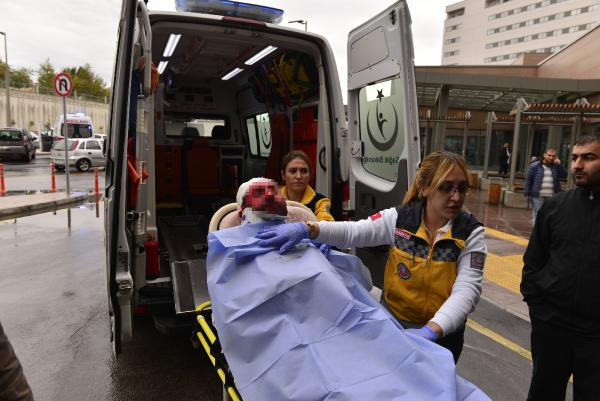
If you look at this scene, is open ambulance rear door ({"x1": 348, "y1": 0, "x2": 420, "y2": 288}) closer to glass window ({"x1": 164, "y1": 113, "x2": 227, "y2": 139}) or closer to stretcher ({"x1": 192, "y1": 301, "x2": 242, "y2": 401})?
stretcher ({"x1": 192, "y1": 301, "x2": 242, "y2": 401})

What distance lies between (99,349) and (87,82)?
222 feet

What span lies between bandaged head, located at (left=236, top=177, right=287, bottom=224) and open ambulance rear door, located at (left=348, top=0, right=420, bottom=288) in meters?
1.49

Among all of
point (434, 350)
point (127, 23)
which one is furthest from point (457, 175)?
point (127, 23)

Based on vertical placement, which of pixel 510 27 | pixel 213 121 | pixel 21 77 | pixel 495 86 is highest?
pixel 510 27

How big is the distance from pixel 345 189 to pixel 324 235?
2243mm

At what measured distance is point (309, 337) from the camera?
151 cm

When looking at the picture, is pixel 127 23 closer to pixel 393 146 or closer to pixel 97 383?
pixel 393 146

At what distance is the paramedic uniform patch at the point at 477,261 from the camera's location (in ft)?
6.28

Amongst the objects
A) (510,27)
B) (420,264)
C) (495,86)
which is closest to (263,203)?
(420,264)

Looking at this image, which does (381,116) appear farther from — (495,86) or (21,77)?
(21,77)

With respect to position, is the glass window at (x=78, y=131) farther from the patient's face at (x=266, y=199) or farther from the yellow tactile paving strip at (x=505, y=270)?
the patient's face at (x=266, y=199)

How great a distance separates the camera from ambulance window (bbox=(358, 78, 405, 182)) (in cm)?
353

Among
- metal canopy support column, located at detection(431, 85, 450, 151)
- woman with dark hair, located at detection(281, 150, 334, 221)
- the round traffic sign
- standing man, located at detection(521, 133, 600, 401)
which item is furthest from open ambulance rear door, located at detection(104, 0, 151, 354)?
metal canopy support column, located at detection(431, 85, 450, 151)

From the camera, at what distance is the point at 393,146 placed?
145 inches
